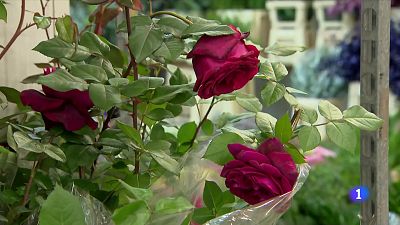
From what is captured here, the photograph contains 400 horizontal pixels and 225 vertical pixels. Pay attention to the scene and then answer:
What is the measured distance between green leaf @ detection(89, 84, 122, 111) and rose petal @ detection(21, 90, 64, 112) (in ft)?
0.15

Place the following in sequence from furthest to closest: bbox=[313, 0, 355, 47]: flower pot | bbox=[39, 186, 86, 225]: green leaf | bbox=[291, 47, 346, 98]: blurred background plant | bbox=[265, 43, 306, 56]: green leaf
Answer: bbox=[313, 0, 355, 47]: flower pot, bbox=[291, 47, 346, 98]: blurred background plant, bbox=[265, 43, 306, 56]: green leaf, bbox=[39, 186, 86, 225]: green leaf

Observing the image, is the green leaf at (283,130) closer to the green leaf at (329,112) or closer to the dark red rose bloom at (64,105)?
the green leaf at (329,112)

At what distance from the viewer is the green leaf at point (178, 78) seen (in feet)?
1.91

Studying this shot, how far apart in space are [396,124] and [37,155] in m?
1.41

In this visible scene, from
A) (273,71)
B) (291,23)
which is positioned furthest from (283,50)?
(291,23)

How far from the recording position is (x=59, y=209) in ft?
1.28

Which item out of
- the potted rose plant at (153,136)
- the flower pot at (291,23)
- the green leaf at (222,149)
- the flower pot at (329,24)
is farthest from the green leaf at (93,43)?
the flower pot at (291,23)

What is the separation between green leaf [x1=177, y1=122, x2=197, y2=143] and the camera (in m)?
0.60

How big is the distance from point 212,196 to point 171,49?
12cm

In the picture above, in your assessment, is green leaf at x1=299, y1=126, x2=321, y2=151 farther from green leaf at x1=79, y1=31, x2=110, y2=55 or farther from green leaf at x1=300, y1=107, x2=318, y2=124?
green leaf at x1=79, y1=31, x2=110, y2=55

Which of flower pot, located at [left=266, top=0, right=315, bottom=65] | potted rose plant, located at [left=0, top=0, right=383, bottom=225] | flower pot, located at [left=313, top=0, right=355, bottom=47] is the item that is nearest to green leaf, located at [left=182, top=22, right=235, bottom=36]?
potted rose plant, located at [left=0, top=0, right=383, bottom=225]

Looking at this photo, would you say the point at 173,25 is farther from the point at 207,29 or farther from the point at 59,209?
the point at 59,209

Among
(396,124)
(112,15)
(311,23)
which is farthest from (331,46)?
(112,15)

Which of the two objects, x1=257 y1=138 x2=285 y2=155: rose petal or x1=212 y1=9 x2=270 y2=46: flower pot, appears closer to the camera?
x1=257 y1=138 x2=285 y2=155: rose petal
